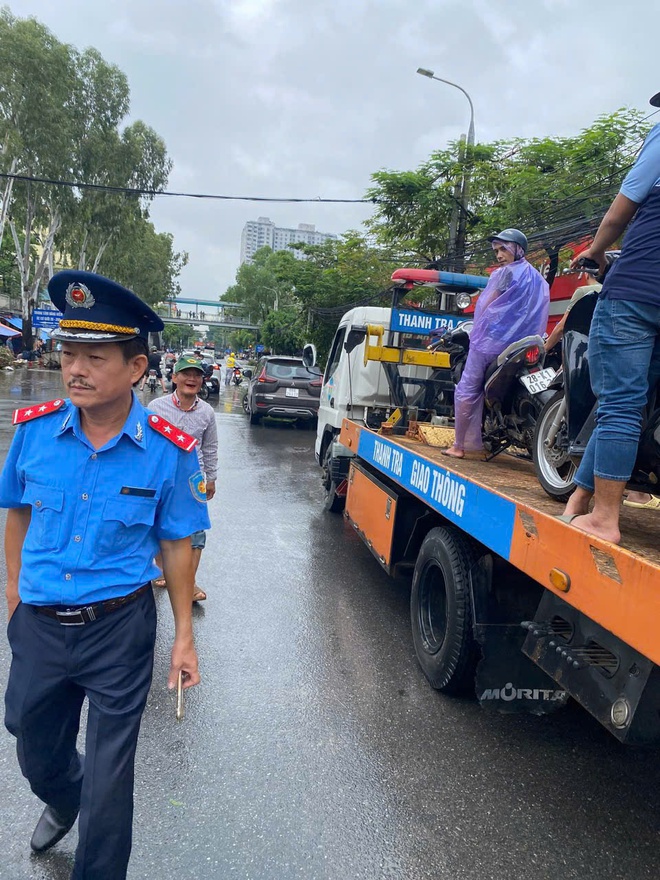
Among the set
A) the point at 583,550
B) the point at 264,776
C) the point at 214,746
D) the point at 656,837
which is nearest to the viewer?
the point at 583,550

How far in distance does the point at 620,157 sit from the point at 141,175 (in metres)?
29.3

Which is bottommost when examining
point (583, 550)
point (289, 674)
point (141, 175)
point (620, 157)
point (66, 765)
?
point (289, 674)

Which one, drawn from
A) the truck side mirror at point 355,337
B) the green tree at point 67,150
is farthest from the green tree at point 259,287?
the truck side mirror at point 355,337

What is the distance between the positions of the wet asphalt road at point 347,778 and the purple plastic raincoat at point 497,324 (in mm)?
1566

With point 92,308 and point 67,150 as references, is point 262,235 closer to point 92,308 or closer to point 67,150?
point 67,150

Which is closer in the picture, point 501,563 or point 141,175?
point 501,563

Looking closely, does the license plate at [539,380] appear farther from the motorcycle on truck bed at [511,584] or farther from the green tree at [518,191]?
the green tree at [518,191]

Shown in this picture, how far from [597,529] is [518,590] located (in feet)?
3.41

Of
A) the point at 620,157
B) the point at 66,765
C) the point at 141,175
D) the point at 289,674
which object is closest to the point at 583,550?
the point at 66,765

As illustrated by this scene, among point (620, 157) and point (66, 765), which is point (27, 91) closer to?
point (620, 157)

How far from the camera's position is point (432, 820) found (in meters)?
2.45

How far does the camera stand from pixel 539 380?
366cm

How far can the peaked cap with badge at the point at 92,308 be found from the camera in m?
1.80

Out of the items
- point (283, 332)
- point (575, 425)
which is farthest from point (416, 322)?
point (283, 332)
